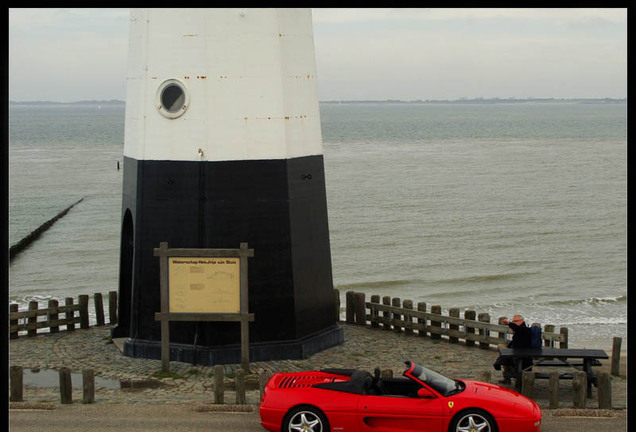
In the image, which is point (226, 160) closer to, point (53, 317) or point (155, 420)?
point (155, 420)

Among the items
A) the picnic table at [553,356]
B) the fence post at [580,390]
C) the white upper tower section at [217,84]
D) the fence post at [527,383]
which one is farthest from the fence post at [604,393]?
the white upper tower section at [217,84]

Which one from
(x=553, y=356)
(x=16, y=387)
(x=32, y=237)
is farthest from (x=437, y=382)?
(x=32, y=237)

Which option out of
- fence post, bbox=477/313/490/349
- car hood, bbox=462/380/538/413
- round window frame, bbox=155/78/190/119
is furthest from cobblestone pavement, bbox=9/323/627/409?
round window frame, bbox=155/78/190/119

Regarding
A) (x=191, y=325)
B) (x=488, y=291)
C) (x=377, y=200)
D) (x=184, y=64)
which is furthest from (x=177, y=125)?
(x=377, y=200)

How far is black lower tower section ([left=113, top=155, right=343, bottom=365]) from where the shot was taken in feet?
60.4

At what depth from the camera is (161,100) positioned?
1847cm

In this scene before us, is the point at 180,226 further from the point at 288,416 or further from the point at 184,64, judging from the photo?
the point at 288,416

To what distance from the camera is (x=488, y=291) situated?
34906 mm

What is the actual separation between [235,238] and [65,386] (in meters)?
4.27

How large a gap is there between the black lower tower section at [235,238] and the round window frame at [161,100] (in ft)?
2.90

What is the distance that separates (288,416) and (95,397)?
4.38 metres

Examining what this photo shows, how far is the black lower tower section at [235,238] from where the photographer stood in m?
18.4

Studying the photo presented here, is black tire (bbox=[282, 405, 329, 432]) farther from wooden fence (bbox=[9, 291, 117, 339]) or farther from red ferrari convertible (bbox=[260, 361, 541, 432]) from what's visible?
wooden fence (bbox=[9, 291, 117, 339])

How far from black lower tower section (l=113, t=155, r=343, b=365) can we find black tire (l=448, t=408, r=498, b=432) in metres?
5.96
